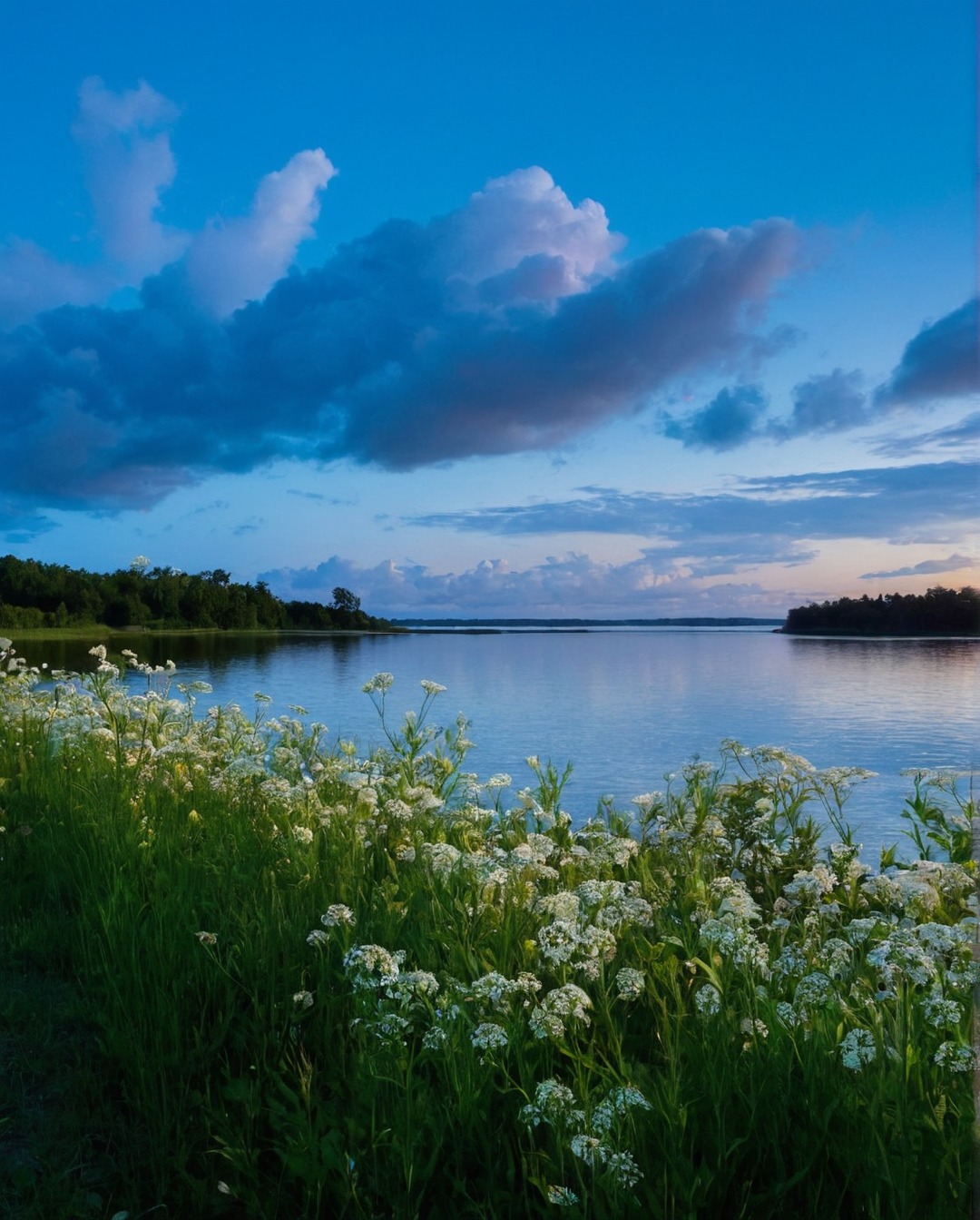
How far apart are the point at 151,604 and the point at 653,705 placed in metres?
43.5

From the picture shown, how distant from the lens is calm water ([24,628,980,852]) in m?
11.3

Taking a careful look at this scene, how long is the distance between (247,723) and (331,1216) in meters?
6.79

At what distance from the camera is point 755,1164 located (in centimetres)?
271

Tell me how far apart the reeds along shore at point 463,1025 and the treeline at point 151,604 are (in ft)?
158

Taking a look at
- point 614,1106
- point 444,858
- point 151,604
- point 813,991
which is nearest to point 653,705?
point 444,858

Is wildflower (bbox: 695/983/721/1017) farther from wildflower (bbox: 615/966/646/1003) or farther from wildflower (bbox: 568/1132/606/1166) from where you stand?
wildflower (bbox: 568/1132/606/1166)

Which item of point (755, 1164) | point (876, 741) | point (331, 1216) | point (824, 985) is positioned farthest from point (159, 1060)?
point (876, 741)

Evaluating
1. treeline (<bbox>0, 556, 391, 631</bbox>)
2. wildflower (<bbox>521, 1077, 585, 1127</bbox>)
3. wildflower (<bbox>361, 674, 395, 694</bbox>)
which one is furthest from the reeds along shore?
treeline (<bbox>0, 556, 391, 631</bbox>)

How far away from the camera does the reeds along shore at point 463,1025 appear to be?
273cm

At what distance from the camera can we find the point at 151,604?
54.1 metres

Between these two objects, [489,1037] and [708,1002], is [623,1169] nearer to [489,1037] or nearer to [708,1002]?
[489,1037]

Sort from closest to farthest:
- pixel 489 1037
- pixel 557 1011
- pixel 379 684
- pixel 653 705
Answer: pixel 489 1037
pixel 557 1011
pixel 379 684
pixel 653 705

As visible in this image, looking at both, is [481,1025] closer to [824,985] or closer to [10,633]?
[824,985]

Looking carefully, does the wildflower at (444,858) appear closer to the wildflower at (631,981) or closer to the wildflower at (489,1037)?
the wildflower at (631,981)
